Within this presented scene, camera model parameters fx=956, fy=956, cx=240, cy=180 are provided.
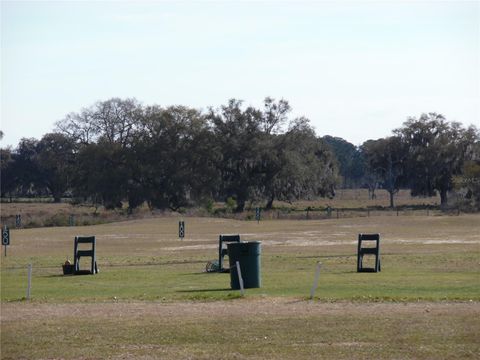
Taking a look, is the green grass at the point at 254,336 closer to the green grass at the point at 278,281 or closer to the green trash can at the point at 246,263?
the green grass at the point at 278,281

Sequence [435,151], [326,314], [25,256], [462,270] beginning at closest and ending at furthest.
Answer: [326,314], [462,270], [25,256], [435,151]

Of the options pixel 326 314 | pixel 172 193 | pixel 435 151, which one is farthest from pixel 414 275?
pixel 435 151

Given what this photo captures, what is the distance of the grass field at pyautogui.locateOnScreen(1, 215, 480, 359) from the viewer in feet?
48.6

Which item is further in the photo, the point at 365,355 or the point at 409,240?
the point at 409,240

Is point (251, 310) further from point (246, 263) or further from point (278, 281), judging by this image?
point (278, 281)

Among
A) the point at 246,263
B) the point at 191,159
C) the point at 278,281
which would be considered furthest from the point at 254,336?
the point at 191,159

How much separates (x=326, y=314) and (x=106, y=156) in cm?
9717

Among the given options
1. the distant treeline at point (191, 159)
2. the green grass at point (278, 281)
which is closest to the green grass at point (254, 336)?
the green grass at point (278, 281)

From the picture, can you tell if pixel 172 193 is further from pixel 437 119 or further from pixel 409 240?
pixel 409 240

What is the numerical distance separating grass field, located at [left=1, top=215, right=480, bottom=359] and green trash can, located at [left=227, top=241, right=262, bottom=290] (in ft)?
1.24

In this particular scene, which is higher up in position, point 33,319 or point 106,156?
point 106,156

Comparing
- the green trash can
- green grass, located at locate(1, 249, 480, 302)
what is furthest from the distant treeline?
the green trash can

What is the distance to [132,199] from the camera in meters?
114

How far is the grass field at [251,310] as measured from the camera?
1482cm
